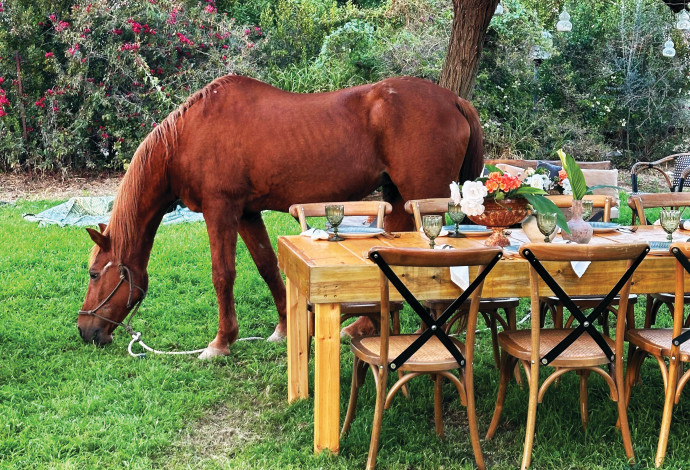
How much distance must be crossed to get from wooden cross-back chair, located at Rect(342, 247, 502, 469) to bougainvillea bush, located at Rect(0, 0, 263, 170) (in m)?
8.72

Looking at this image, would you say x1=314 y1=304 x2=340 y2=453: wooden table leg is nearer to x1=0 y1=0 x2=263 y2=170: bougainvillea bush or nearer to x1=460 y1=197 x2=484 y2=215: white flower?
x1=460 y1=197 x2=484 y2=215: white flower

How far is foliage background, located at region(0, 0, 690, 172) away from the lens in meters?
11.2

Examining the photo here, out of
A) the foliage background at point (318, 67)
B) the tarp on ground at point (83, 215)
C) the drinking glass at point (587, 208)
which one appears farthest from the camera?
the foliage background at point (318, 67)

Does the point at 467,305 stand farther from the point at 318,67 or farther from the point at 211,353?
the point at 318,67

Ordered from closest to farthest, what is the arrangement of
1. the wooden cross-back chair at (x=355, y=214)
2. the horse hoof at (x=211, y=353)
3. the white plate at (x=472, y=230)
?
the white plate at (x=472, y=230)
the wooden cross-back chair at (x=355, y=214)
the horse hoof at (x=211, y=353)

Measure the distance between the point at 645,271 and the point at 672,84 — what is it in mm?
11953

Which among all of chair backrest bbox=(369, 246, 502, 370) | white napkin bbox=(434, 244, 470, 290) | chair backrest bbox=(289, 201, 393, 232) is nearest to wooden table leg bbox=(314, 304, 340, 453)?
chair backrest bbox=(369, 246, 502, 370)

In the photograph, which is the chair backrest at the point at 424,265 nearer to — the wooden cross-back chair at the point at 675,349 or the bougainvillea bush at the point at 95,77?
the wooden cross-back chair at the point at 675,349

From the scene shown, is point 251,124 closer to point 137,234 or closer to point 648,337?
point 137,234

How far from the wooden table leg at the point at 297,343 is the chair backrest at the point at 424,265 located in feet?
2.73

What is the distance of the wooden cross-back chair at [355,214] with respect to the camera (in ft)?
13.4

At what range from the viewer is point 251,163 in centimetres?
488

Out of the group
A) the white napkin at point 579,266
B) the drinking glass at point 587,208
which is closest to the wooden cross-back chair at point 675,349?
the white napkin at point 579,266

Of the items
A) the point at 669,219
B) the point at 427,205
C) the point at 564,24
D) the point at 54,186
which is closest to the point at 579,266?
the point at 669,219
